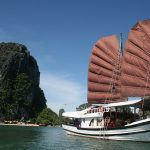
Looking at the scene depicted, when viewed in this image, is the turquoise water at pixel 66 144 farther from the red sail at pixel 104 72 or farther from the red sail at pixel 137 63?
the red sail at pixel 104 72

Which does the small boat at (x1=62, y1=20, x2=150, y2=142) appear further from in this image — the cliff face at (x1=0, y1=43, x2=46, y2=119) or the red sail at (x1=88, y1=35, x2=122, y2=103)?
the cliff face at (x1=0, y1=43, x2=46, y2=119)

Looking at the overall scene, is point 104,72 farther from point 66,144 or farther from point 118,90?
point 66,144

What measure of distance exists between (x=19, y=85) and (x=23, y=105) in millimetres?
8841

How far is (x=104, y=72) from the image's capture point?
40.3 metres

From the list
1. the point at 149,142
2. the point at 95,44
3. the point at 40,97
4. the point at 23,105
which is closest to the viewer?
the point at 149,142

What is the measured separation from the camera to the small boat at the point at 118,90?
→ 31031 millimetres

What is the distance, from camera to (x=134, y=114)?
3347 cm

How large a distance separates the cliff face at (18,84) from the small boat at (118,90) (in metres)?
89.1

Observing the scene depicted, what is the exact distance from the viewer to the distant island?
127 metres

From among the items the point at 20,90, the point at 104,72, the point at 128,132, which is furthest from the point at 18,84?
the point at 128,132

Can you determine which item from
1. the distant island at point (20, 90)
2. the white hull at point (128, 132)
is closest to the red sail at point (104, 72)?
the white hull at point (128, 132)

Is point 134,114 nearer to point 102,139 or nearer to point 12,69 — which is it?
point 102,139

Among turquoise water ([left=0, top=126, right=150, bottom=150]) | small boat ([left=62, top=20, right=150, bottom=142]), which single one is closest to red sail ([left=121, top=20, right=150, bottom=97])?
small boat ([left=62, top=20, right=150, bottom=142])

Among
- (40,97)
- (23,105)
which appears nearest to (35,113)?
(23,105)
